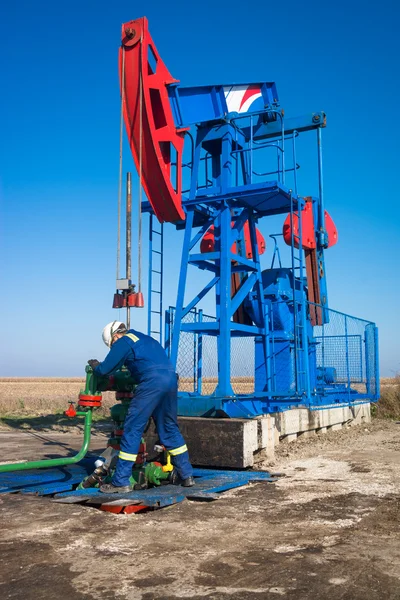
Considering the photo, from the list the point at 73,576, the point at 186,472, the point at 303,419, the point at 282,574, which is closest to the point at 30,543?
the point at 73,576

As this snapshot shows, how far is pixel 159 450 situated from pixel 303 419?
11.9 feet

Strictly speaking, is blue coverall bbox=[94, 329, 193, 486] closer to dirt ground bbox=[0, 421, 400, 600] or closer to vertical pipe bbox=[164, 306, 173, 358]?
dirt ground bbox=[0, 421, 400, 600]

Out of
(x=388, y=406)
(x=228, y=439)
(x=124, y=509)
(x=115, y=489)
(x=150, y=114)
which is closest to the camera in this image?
(x=124, y=509)

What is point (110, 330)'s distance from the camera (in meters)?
6.24

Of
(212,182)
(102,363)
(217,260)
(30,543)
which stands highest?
(212,182)

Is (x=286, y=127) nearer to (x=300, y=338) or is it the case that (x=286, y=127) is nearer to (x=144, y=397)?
(x=300, y=338)

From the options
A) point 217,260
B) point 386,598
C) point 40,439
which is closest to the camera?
point 386,598

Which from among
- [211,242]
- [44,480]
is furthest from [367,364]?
[44,480]

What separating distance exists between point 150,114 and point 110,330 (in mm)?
3569

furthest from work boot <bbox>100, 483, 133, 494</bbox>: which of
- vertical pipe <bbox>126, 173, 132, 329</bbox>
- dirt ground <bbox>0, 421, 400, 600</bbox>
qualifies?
vertical pipe <bbox>126, 173, 132, 329</bbox>

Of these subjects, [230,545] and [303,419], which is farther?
[303,419]

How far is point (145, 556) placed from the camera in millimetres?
3711

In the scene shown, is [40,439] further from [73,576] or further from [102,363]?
[73,576]

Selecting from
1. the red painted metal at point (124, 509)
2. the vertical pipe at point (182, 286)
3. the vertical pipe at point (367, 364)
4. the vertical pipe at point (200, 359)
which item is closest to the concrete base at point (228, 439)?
the vertical pipe at point (182, 286)
